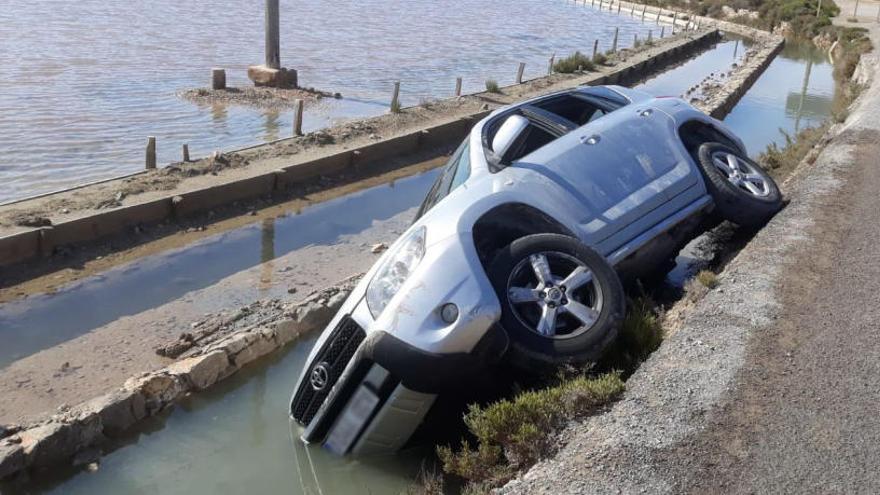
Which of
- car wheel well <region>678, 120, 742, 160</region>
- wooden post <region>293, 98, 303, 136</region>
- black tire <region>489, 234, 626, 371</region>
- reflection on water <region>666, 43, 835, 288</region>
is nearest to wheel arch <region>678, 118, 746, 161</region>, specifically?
car wheel well <region>678, 120, 742, 160</region>

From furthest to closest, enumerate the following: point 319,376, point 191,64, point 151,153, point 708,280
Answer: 1. point 191,64
2. point 151,153
3. point 708,280
4. point 319,376

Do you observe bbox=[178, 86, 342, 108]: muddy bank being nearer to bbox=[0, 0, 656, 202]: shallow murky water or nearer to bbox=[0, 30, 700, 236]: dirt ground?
bbox=[0, 0, 656, 202]: shallow murky water

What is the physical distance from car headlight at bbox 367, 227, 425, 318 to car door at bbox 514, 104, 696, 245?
1.37 metres

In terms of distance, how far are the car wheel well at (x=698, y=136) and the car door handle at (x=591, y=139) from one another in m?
1.33

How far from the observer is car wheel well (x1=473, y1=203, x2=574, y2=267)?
619 centimetres

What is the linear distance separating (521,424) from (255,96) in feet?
62.2

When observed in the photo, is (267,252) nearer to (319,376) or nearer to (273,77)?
(319,376)

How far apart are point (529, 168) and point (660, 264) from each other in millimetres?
1651

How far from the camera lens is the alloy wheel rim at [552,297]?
575cm

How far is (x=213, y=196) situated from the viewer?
43.3 feet

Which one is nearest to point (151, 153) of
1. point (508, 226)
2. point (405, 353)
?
point (508, 226)

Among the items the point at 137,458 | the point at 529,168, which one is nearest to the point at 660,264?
the point at 529,168

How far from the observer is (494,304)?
5.48m

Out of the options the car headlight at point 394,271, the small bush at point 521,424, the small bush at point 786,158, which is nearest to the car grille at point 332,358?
the car headlight at point 394,271
